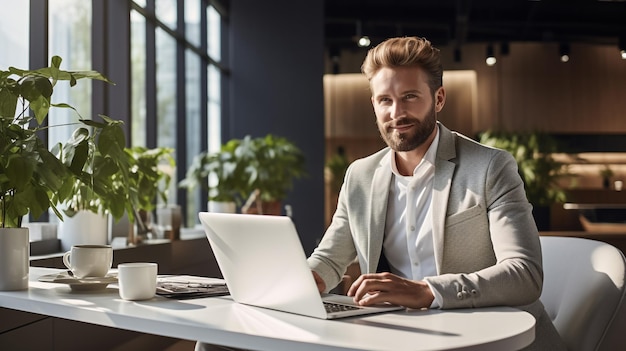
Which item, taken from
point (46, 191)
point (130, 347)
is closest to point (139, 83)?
point (130, 347)

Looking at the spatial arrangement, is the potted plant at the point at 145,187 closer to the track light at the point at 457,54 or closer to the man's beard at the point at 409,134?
the man's beard at the point at 409,134

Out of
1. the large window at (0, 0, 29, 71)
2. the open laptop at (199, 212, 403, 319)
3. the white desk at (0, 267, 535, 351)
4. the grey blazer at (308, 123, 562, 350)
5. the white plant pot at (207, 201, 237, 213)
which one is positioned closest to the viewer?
the white desk at (0, 267, 535, 351)

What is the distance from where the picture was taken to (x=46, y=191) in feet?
6.45

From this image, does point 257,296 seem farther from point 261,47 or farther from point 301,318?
point 261,47

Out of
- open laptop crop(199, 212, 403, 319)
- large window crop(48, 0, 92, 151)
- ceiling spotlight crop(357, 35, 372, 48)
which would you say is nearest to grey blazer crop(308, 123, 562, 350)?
open laptop crop(199, 212, 403, 319)

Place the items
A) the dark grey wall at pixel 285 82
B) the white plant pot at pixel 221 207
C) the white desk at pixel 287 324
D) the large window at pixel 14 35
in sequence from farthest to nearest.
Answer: the dark grey wall at pixel 285 82, the white plant pot at pixel 221 207, the large window at pixel 14 35, the white desk at pixel 287 324

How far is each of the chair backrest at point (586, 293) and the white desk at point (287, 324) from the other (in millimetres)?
380

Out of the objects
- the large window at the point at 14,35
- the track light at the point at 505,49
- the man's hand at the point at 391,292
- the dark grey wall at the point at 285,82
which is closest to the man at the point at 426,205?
the man's hand at the point at 391,292

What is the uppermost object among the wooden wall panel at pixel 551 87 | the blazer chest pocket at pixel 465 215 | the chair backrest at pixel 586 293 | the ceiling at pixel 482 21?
the ceiling at pixel 482 21

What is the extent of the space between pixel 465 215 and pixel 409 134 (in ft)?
0.88

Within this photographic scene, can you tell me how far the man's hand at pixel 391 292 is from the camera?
5.09 ft

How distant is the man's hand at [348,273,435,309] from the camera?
1.55 meters

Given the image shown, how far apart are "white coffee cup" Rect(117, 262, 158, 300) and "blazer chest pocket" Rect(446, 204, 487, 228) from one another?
0.77m

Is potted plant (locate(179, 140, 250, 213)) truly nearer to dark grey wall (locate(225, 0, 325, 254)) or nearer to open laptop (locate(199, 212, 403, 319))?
dark grey wall (locate(225, 0, 325, 254))
